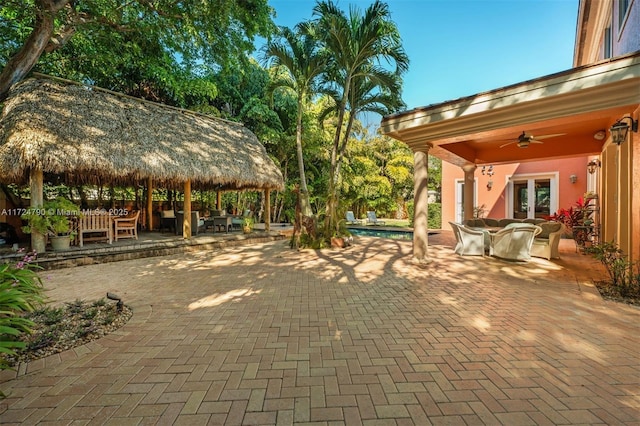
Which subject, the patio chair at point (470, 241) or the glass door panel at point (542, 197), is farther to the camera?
the glass door panel at point (542, 197)

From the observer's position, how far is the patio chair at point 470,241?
7.41m

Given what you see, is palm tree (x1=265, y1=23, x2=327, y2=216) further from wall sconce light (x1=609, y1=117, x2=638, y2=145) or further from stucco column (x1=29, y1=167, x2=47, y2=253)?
wall sconce light (x1=609, y1=117, x2=638, y2=145)

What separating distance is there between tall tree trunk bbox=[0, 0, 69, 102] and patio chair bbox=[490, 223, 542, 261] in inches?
411

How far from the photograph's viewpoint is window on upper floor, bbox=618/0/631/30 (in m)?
5.46

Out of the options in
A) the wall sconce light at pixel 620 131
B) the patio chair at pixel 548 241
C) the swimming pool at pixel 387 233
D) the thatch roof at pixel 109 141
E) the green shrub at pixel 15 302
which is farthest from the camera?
the swimming pool at pixel 387 233

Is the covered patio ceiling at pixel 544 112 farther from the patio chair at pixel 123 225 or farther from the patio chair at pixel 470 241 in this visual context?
the patio chair at pixel 123 225

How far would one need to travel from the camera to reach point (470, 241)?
7.54 m

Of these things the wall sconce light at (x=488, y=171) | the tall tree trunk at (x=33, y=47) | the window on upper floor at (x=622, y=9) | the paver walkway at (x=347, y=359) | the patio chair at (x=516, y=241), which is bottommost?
the paver walkway at (x=347, y=359)

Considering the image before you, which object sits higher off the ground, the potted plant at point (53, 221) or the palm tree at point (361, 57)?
the palm tree at point (361, 57)

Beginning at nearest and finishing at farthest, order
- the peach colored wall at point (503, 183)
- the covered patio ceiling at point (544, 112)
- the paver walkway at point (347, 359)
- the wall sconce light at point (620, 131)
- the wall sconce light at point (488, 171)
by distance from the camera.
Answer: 1. the paver walkway at point (347, 359)
2. the covered patio ceiling at point (544, 112)
3. the wall sconce light at point (620, 131)
4. the peach colored wall at point (503, 183)
5. the wall sconce light at point (488, 171)

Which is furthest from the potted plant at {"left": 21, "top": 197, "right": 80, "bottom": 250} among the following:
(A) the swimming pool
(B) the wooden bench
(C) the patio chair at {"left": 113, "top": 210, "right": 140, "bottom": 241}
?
(A) the swimming pool

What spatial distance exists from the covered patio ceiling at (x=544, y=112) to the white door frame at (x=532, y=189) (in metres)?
4.40

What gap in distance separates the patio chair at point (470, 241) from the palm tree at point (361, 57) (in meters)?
3.74

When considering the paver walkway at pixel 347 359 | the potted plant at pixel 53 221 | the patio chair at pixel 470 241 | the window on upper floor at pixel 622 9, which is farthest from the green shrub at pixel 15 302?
the window on upper floor at pixel 622 9
